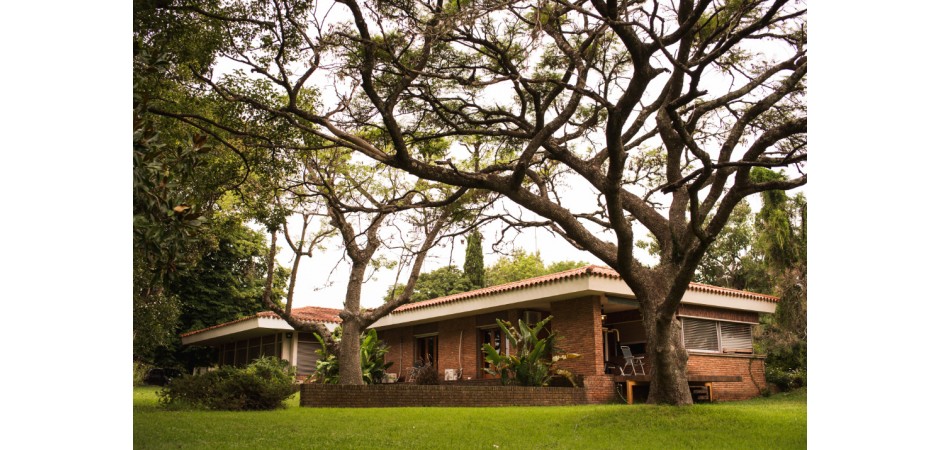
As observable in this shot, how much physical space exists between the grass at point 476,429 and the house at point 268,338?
1151cm

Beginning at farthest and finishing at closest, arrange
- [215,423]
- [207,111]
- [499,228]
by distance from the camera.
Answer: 1. [499,228]
2. [207,111]
3. [215,423]

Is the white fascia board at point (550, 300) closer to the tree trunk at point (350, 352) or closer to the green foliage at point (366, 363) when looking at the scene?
the green foliage at point (366, 363)

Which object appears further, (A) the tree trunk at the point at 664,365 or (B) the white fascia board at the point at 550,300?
(B) the white fascia board at the point at 550,300

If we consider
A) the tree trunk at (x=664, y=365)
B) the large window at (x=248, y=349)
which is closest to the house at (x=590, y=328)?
the large window at (x=248, y=349)

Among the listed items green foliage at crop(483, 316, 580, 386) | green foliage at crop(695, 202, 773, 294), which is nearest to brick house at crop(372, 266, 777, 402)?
green foliage at crop(483, 316, 580, 386)

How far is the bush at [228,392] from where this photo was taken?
11.1 m

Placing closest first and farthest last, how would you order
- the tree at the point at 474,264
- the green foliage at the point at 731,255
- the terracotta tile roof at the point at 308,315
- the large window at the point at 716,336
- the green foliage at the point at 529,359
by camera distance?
the green foliage at the point at 529,359, the large window at the point at 716,336, the terracotta tile roof at the point at 308,315, the green foliage at the point at 731,255, the tree at the point at 474,264
